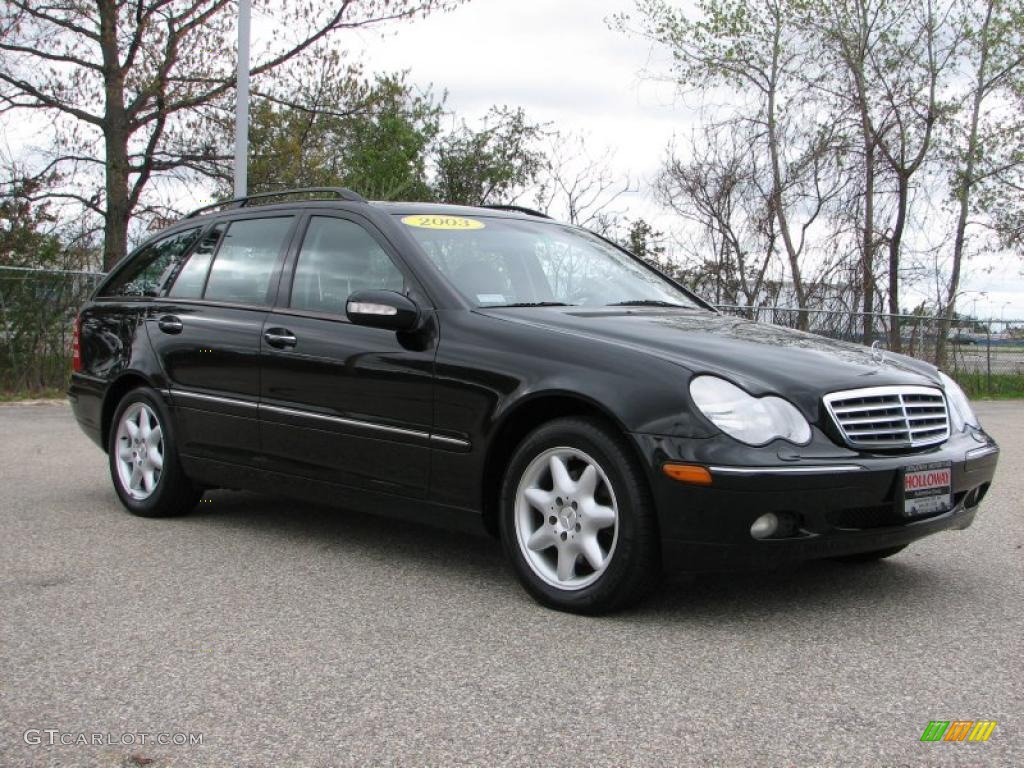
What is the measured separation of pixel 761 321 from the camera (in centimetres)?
679

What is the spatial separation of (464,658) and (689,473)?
3.17 ft

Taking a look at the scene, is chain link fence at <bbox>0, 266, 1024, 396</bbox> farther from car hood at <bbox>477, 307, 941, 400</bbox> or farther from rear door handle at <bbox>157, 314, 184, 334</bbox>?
rear door handle at <bbox>157, 314, 184, 334</bbox>

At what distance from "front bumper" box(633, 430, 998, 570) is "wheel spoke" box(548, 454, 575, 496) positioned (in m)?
0.35

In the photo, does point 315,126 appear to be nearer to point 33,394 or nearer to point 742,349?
point 33,394

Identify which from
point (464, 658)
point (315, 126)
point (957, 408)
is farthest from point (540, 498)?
point (315, 126)

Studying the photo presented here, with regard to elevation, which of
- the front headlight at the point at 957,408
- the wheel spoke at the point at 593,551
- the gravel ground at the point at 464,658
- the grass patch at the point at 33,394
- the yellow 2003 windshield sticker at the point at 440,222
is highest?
the yellow 2003 windshield sticker at the point at 440,222

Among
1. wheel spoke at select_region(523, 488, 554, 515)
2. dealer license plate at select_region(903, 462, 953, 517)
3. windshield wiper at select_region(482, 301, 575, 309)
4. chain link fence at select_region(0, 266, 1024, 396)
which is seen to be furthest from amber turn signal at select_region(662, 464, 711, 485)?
chain link fence at select_region(0, 266, 1024, 396)

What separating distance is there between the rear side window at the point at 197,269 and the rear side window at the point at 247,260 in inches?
2.8

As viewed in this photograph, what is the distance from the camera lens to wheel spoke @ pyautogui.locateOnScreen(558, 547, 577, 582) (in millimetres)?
4285

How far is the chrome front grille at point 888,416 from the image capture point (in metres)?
4.13

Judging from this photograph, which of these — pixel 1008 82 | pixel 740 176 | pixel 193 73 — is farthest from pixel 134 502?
pixel 1008 82

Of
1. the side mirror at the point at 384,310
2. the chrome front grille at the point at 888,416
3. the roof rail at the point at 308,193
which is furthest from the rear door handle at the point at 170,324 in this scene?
the chrome front grille at the point at 888,416

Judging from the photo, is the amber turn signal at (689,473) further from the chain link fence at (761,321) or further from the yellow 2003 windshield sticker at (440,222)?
the chain link fence at (761,321)

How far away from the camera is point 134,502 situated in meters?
6.36
